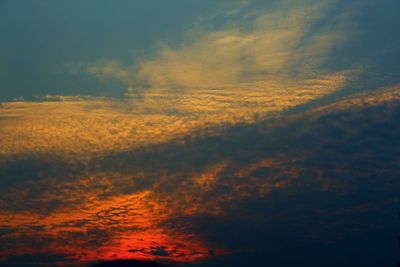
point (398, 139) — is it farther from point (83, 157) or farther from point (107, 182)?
point (83, 157)

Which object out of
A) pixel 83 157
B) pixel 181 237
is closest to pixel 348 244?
pixel 181 237

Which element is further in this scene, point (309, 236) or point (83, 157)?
point (83, 157)

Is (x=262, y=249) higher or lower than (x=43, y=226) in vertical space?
lower

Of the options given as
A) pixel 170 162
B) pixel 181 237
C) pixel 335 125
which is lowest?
pixel 181 237

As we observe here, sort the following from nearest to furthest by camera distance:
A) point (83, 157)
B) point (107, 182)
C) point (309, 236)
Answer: point (309, 236)
point (107, 182)
point (83, 157)

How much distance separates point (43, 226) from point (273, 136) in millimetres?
5948

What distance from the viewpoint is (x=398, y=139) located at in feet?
30.8

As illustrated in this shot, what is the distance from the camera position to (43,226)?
9.45 metres

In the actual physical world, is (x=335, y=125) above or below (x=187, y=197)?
above

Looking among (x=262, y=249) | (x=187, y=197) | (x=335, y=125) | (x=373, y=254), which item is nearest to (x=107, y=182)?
(x=187, y=197)

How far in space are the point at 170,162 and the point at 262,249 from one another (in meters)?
3.04

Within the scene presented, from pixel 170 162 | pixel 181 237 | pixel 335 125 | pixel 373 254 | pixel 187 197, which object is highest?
pixel 335 125

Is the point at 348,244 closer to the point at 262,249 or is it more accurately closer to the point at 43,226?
the point at 262,249

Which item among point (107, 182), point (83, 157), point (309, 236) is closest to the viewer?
point (309, 236)
